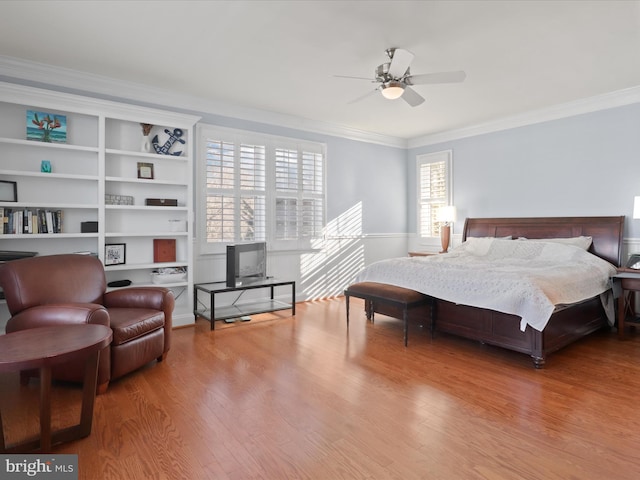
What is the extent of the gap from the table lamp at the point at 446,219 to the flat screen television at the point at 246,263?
297cm

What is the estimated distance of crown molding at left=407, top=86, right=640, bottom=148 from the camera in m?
4.52

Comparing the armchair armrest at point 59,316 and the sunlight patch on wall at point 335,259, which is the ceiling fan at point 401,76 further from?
the armchair armrest at point 59,316

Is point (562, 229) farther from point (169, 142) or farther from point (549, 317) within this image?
point (169, 142)

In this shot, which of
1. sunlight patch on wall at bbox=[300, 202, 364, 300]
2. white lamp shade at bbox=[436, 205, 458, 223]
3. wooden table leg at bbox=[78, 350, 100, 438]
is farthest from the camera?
white lamp shade at bbox=[436, 205, 458, 223]

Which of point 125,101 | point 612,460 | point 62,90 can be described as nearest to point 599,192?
point 612,460

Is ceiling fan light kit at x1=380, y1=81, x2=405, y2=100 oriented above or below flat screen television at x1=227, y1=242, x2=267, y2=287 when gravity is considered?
above

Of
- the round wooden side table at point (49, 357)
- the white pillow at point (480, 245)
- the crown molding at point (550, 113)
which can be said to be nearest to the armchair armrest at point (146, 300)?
the round wooden side table at point (49, 357)

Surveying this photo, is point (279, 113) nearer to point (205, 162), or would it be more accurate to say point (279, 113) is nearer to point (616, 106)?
point (205, 162)

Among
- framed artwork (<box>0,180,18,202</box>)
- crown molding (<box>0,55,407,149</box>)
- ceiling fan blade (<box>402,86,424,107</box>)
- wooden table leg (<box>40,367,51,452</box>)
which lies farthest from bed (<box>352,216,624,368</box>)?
framed artwork (<box>0,180,18,202</box>)

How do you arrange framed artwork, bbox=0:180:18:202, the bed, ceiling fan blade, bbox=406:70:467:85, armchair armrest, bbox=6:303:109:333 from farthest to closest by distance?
framed artwork, bbox=0:180:18:202 < the bed < ceiling fan blade, bbox=406:70:467:85 < armchair armrest, bbox=6:303:109:333

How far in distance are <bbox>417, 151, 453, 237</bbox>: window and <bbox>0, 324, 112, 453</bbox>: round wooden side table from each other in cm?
567

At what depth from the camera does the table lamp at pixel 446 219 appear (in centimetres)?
608

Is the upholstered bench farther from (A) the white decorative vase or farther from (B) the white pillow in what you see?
(A) the white decorative vase

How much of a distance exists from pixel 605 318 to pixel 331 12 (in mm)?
4276
